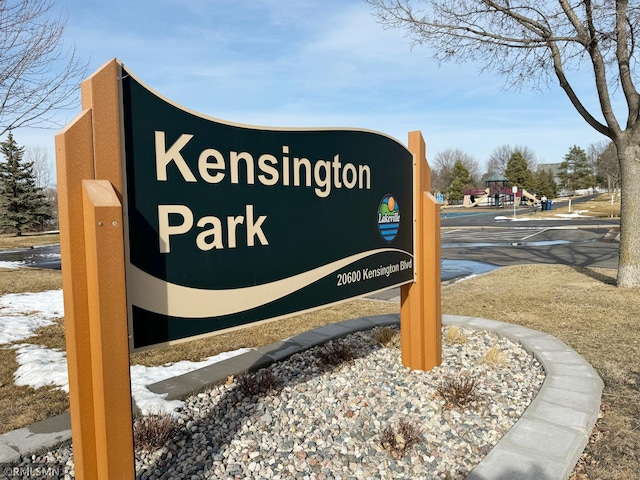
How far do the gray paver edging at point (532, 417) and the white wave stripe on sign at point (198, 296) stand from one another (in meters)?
1.42

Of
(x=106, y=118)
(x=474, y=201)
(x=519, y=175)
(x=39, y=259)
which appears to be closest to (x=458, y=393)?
(x=106, y=118)

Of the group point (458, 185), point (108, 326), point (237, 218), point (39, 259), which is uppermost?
point (458, 185)

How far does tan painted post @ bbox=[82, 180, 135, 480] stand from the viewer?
188cm

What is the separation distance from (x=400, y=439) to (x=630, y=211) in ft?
23.9

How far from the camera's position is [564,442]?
114 inches

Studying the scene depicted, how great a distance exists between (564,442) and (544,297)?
5.24 metres

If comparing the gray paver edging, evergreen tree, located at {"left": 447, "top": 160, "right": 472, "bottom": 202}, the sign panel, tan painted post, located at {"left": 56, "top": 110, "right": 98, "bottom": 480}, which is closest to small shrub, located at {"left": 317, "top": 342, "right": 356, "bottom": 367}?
the gray paver edging

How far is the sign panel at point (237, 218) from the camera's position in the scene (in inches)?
87.0

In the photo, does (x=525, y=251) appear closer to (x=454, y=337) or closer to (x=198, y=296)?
(x=454, y=337)

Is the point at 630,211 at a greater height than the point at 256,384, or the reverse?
the point at 630,211

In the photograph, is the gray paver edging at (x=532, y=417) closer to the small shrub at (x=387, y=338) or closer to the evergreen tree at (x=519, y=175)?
the small shrub at (x=387, y=338)

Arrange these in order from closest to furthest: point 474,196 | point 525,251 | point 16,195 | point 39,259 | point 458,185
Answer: point 525,251
point 39,259
point 16,195
point 474,196
point 458,185

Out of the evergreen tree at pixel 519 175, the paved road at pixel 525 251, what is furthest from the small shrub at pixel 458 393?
the evergreen tree at pixel 519 175

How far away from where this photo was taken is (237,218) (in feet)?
8.77
